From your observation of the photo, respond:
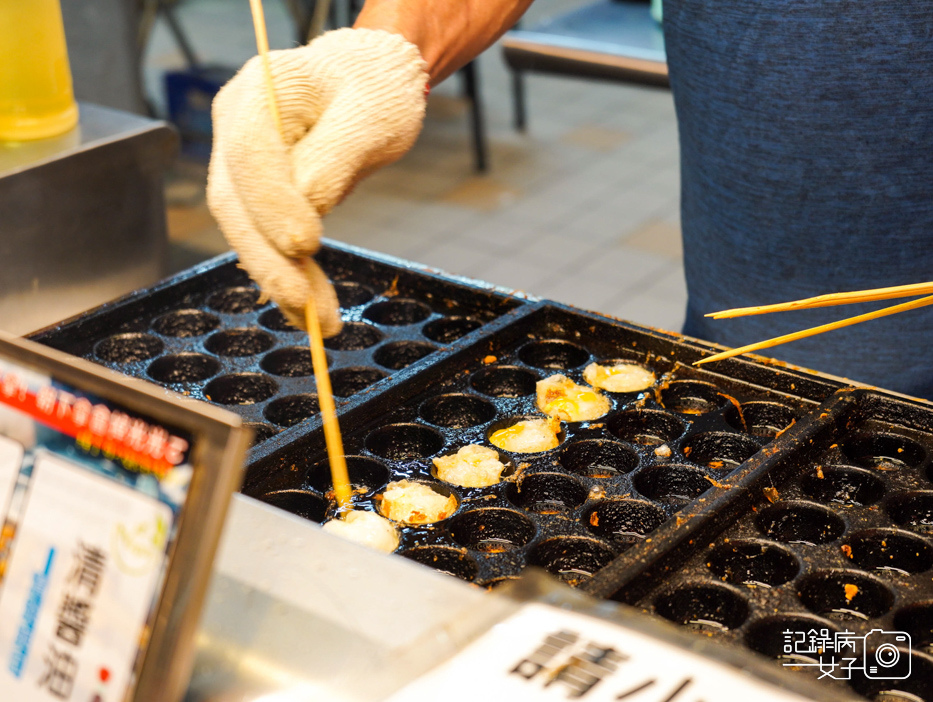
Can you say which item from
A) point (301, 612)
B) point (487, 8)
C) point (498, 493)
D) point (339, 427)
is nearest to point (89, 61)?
point (487, 8)

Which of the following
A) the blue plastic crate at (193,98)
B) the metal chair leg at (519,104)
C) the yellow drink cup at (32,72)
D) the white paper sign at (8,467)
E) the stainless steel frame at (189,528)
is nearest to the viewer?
the stainless steel frame at (189,528)

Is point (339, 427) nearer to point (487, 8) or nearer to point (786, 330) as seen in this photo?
point (487, 8)

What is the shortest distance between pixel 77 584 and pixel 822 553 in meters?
0.87

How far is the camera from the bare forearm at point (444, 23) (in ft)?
4.97

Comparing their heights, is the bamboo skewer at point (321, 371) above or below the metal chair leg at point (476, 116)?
above

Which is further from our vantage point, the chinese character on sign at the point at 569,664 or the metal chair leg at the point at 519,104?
the metal chair leg at the point at 519,104

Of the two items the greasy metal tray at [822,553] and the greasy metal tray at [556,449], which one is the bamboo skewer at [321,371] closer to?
the greasy metal tray at [556,449]

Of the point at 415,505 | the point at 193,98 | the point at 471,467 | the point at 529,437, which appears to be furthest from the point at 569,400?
the point at 193,98

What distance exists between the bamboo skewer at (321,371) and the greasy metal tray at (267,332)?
239 mm

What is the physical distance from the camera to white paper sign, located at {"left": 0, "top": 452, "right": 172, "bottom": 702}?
0.75 meters

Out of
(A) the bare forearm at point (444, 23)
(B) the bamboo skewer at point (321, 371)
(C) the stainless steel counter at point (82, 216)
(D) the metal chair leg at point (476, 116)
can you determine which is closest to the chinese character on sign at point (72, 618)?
(B) the bamboo skewer at point (321, 371)

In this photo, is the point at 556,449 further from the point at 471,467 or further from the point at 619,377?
the point at 619,377

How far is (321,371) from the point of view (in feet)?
4.12

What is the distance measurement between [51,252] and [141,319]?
264 mm
